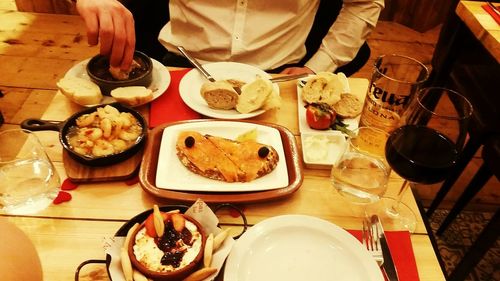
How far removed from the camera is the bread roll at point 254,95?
3.94 feet

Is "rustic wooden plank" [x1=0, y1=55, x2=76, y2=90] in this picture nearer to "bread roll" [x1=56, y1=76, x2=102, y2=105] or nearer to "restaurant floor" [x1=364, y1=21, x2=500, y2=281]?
"bread roll" [x1=56, y1=76, x2=102, y2=105]

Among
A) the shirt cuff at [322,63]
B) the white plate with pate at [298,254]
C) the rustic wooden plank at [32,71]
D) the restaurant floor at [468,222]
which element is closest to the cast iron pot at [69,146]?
the white plate with pate at [298,254]

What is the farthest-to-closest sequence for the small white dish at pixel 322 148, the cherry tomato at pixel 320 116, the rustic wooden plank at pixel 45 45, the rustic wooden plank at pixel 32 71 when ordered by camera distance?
1. the rustic wooden plank at pixel 45 45
2. the rustic wooden plank at pixel 32 71
3. the cherry tomato at pixel 320 116
4. the small white dish at pixel 322 148

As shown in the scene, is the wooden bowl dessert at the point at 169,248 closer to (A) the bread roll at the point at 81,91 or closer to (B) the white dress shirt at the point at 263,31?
(A) the bread roll at the point at 81,91

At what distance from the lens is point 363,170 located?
3.25 ft

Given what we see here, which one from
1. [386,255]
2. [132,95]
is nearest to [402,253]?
[386,255]

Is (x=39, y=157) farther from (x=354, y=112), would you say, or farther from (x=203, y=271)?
(x=354, y=112)

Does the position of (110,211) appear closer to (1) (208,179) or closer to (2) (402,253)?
(1) (208,179)

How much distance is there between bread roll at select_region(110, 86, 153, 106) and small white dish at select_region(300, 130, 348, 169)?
469 mm

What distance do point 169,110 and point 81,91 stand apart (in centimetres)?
26

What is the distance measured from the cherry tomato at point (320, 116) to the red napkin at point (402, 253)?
14.4 inches

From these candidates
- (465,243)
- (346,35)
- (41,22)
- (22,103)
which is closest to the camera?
(346,35)

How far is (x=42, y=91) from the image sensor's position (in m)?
2.65

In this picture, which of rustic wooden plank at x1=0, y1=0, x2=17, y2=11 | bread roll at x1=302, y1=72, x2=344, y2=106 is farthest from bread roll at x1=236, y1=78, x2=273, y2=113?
rustic wooden plank at x1=0, y1=0, x2=17, y2=11
